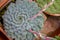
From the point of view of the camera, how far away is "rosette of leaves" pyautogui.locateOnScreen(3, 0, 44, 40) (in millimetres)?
759

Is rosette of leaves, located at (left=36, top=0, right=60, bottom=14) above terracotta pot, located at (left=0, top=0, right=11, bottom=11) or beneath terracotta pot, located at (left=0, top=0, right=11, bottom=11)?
beneath

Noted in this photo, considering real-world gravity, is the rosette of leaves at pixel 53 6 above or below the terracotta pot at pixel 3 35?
above

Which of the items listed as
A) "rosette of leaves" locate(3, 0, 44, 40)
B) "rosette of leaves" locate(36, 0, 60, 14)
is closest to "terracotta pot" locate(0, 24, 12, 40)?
"rosette of leaves" locate(3, 0, 44, 40)

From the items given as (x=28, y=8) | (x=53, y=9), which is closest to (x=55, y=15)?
(x=53, y=9)

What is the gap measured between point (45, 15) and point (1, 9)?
0.72 feet

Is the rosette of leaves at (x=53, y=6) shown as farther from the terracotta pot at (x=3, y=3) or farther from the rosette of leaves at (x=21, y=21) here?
the terracotta pot at (x=3, y=3)

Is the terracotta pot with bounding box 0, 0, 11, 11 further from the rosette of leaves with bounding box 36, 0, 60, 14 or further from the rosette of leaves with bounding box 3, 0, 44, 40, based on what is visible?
the rosette of leaves with bounding box 36, 0, 60, 14

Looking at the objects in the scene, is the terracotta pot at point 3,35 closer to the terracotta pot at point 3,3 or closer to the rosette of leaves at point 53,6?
the terracotta pot at point 3,3

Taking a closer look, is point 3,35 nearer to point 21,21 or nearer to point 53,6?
point 21,21

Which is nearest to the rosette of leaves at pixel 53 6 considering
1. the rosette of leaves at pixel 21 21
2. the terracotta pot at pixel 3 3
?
the rosette of leaves at pixel 21 21

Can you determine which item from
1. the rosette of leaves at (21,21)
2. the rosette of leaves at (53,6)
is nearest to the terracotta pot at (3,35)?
the rosette of leaves at (21,21)

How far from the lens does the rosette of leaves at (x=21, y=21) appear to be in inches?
29.9

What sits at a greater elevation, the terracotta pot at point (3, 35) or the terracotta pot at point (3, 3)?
the terracotta pot at point (3, 3)

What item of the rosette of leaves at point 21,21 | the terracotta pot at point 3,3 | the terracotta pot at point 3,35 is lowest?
the terracotta pot at point 3,35
